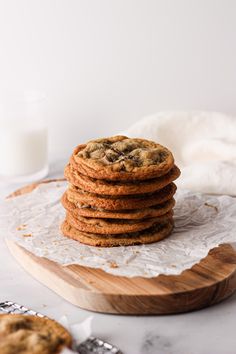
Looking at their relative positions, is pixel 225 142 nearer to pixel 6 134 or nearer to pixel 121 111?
pixel 121 111

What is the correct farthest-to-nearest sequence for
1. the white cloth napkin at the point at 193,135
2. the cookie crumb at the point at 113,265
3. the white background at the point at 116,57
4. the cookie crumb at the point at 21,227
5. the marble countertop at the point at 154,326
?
the white background at the point at 116,57
the white cloth napkin at the point at 193,135
the cookie crumb at the point at 21,227
the cookie crumb at the point at 113,265
the marble countertop at the point at 154,326

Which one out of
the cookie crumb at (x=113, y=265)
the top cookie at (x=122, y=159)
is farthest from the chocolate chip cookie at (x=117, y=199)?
the cookie crumb at (x=113, y=265)

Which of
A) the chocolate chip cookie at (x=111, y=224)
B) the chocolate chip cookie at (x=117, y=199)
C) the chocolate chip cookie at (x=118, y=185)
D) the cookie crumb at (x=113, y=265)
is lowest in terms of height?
the cookie crumb at (x=113, y=265)

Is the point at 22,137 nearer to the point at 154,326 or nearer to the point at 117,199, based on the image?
the point at 117,199

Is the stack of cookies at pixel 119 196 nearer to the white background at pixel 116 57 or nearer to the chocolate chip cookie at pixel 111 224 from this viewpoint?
the chocolate chip cookie at pixel 111 224

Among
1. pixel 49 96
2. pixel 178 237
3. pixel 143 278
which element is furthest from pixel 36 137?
pixel 143 278

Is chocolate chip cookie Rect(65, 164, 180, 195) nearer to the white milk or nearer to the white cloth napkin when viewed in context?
the white cloth napkin

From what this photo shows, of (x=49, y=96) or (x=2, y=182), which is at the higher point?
(x=49, y=96)

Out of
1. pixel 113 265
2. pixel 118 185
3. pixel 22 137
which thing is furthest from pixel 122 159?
pixel 22 137
